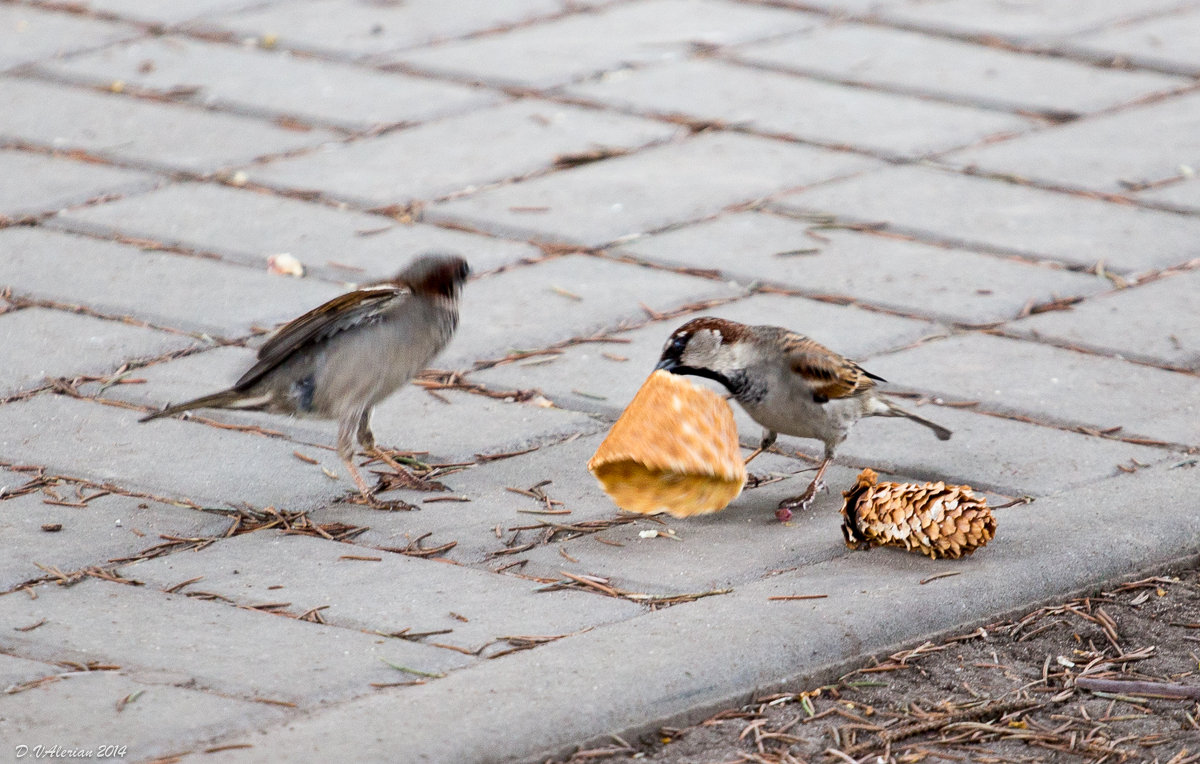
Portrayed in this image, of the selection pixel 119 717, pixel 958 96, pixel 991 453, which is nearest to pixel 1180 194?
pixel 958 96

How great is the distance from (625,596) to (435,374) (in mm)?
1764

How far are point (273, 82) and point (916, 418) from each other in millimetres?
4645

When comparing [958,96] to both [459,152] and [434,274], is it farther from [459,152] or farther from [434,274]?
[434,274]

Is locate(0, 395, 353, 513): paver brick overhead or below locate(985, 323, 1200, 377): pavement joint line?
overhead

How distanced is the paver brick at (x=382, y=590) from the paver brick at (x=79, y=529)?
0.13 metres

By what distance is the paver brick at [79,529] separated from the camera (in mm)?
4762

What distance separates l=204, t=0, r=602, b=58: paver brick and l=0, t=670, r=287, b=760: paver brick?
5898 millimetres

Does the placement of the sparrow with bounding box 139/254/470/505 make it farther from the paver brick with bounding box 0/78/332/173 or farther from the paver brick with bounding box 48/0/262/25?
the paver brick with bounding box 48/0/262/25

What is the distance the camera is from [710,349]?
17.6 ft

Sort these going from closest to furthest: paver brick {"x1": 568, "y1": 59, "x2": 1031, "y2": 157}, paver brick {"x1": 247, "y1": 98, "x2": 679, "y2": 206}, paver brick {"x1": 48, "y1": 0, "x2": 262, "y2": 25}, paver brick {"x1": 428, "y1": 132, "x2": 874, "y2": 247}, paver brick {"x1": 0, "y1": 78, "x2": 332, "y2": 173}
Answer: paver brick {"x1": 428, "y1": 132, "x2": 874, "y2": 247}
paver brick {"x1": 247, "y1": 98, "x2": 679, "y2": 206}
paver brick {"x1": 0, "y1": 78, "x2": 332, "y2": 173}
paver brick {"x1": 568, "y1": 59, "x2": 1031, "y2": 157}
paver brick {"x1": 48, "y1": 0, "x2": 262, "y2": 25}

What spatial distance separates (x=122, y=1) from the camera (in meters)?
10.3

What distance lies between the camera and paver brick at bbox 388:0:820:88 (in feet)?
30.3

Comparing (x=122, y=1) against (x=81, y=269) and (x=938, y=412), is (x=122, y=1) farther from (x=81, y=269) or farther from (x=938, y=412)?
(x=938, y=412)

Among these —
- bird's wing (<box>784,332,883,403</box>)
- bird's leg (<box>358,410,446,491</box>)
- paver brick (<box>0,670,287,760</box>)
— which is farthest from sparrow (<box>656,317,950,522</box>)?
paver brick (<box>0,670,287,760</box>)
